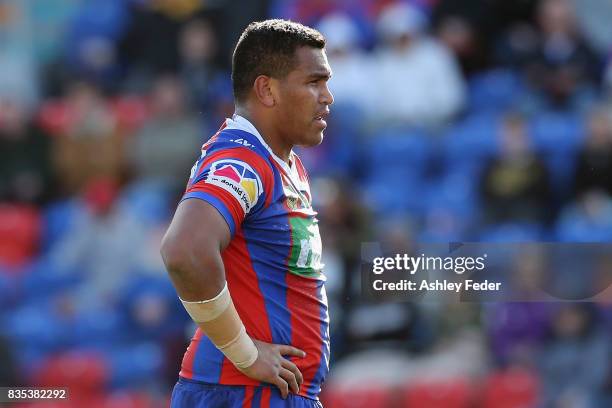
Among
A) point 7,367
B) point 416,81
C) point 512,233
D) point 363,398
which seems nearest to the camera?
point 363,398

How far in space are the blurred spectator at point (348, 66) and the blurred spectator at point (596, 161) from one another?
6.16ft

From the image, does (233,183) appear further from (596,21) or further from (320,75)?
(596,21)

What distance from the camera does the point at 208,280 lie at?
3.29 m

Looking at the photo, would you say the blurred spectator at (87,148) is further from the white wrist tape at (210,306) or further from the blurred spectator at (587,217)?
the white wrist tape at (210,306)

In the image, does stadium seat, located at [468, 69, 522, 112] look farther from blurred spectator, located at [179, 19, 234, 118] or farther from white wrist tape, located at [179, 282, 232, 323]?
white wrist tape, located at [179, 282, 232, 323]

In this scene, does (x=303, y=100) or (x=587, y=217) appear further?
(x=587, y=217)

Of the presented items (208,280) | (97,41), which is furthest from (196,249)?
(97,41)

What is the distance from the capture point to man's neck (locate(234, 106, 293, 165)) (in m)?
3.67

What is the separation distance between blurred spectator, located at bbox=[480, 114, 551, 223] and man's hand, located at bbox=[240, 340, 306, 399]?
4.96 m

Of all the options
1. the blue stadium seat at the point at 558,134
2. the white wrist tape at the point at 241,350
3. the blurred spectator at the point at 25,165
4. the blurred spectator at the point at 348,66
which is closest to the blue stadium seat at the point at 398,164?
the blurred spectator at the point at 348,66

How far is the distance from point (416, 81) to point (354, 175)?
906mm

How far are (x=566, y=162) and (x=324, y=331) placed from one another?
193 inches

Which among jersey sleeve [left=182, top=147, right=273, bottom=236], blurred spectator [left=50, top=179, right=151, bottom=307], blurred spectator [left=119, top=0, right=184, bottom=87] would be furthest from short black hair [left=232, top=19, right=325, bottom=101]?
blurred spectator [left=119, top=0, right=184, bottom=87]

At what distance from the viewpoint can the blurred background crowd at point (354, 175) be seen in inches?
309
